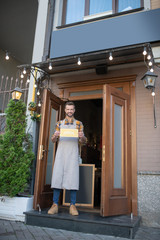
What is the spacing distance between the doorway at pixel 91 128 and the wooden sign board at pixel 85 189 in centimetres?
197

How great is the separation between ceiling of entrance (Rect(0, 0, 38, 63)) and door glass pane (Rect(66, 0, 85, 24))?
2.95 m

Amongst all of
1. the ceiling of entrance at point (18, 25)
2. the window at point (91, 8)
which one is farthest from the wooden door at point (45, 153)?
the ceiling of entrance at point (18, 25)

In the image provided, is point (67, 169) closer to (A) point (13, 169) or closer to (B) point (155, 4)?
(A) point (13, 169)

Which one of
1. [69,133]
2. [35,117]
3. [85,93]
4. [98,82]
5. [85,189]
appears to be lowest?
[85,189]

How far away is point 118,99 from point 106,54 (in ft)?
3.05

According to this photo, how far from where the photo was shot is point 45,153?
4238mm

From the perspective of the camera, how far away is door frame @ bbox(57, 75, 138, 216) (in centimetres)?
416

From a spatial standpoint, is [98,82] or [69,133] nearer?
[69,133]

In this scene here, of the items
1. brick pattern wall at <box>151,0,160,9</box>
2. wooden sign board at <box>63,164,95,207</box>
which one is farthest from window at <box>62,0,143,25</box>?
wooden sign board at <box>63,164,95,207</box>

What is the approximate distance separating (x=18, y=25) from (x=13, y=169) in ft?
23.1

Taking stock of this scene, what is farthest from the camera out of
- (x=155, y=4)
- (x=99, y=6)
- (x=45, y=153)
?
(x=99, y=6)

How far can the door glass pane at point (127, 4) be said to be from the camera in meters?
5.19

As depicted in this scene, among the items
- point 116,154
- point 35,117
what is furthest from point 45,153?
point 116,154

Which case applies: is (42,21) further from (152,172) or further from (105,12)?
(152,172)
